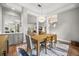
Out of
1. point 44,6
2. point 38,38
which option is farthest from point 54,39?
point 44,6

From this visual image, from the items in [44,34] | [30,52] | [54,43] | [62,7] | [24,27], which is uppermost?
[62,7]

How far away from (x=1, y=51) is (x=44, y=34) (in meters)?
0.77

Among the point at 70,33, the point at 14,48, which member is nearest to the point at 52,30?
the point at 70,33

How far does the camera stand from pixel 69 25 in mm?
1788

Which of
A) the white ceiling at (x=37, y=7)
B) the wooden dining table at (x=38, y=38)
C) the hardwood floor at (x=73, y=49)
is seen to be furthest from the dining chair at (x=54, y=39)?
the white ceiling at (x=37, y=7)

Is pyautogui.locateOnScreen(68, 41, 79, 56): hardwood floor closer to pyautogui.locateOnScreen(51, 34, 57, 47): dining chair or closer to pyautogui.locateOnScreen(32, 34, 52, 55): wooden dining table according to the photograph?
pyautogui.locateOnScreen(51, 34, 57, 47): dining chair

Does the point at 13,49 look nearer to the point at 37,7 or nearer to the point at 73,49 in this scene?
the point at 37,7

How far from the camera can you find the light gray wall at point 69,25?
1769mm

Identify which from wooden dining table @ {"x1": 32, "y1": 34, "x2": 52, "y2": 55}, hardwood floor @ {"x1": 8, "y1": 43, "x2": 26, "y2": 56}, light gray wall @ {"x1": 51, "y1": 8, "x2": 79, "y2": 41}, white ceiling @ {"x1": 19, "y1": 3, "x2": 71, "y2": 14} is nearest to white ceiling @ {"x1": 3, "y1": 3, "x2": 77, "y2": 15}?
white ceiling @ {"x1": 19, "y1": 3, "x2": 71, "y2": 14}

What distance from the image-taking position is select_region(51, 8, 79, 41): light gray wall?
1769 millimetres

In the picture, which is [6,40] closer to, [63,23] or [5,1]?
[5,1]

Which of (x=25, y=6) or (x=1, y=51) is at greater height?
(x=25, y=6)

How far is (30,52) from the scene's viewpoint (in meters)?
1.85

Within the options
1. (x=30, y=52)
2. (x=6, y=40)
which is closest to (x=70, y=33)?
(x=30, y=52)
